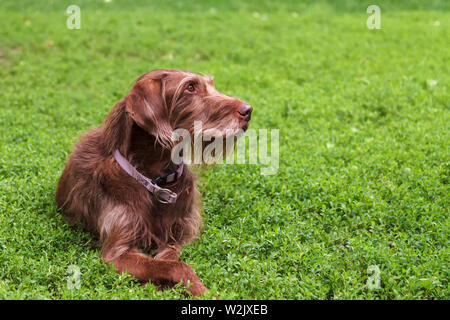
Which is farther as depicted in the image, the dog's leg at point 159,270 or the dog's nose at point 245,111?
the dog's nose at point 245,111

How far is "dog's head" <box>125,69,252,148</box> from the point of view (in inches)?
163

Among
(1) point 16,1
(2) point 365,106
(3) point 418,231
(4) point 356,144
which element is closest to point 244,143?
(4) point 356,144

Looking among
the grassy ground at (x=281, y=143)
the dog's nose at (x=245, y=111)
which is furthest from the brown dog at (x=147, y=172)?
the grassy ground at (x=281, y=143)

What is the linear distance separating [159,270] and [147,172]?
2.90 ft

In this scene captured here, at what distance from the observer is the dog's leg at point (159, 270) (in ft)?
12.9

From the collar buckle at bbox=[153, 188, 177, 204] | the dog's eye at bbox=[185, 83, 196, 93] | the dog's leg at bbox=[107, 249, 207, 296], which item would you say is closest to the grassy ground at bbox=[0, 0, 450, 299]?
the dog's leg at bbox=[107, 249, 207, 296]

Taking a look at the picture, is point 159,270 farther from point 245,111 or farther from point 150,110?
point 245,111

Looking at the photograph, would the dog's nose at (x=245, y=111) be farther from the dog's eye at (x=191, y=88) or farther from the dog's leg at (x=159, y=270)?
the dog's leg at (x=159, y=270)

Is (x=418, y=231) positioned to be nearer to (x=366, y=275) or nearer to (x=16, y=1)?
(x=366, y=275)

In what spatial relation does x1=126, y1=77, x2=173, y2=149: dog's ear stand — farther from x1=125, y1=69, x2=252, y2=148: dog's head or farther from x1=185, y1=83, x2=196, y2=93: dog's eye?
x1=185, y1=83, x2=196, y2=93: dog's eye

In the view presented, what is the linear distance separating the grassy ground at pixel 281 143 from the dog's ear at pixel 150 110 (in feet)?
3.68

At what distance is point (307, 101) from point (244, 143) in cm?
172

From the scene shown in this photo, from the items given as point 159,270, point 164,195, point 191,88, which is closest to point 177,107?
point 191,88

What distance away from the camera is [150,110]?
4145mm
